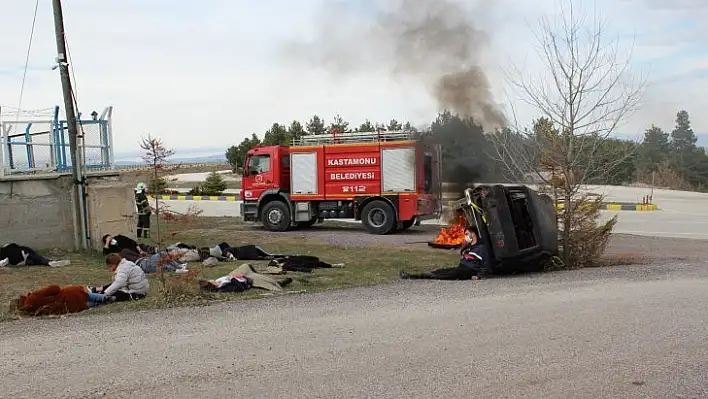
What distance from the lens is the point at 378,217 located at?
1945 cm

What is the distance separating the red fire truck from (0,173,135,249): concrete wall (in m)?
5.57

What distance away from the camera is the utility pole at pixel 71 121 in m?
14.8

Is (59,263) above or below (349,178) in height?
below

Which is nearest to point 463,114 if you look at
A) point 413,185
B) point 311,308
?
point 413,185

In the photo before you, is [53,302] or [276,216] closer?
[53,302]

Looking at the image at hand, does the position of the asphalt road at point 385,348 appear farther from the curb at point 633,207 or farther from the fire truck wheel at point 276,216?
the curb at point 633,207

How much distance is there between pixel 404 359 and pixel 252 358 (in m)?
1.31

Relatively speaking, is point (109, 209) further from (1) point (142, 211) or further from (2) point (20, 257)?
(2) point (20, 257)

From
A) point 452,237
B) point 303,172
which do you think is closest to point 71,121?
point 303,172

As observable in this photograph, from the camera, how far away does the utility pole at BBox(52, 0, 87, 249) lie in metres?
14.8

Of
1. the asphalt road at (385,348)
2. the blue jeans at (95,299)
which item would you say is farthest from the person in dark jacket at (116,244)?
the asphalt road at (385,348)

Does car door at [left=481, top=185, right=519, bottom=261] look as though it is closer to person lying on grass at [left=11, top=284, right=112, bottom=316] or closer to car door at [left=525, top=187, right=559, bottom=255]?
car door at [left=525, top=187, right=559, bottom=255]

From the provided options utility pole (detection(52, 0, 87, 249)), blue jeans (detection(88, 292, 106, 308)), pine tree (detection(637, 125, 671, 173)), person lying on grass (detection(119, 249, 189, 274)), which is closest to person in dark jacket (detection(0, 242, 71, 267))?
person lying on grass (detection(119, 249, 189, 274))

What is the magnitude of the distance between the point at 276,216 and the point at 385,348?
1505 centimetres
